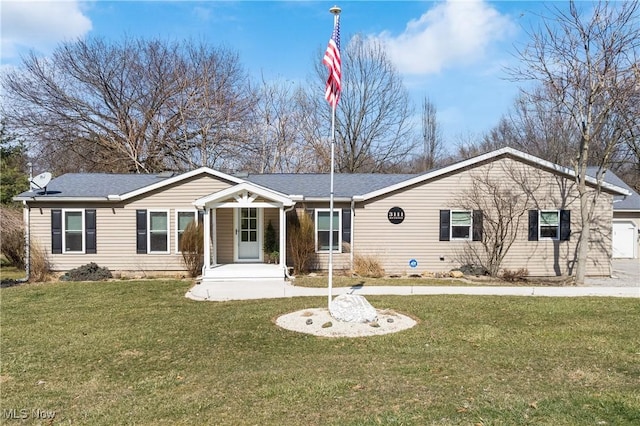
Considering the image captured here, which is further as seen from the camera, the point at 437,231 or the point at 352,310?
the point at 437,231

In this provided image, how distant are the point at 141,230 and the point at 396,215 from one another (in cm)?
841

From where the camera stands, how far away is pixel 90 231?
1459 cm

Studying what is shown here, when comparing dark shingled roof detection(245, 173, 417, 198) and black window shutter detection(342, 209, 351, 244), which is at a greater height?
dark shingled roof detection(245, 173, 417, 198)

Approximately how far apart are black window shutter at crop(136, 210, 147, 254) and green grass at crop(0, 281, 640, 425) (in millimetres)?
5267

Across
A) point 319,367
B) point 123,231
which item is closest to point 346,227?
point 123,231

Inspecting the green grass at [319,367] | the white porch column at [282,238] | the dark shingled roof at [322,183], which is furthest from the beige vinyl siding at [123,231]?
the green grass at [319,367]

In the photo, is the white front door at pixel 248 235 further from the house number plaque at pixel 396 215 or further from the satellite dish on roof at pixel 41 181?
the satellite dish on roof at pixel 41 181

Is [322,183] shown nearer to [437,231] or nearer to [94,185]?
[437,231]

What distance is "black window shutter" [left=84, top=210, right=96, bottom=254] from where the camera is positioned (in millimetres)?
14578

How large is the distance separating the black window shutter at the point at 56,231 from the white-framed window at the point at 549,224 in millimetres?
15685

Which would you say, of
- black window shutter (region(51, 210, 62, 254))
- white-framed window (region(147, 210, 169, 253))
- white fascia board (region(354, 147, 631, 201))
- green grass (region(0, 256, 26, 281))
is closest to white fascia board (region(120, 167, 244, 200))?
white-framed window (region(147, 210, 169, 253))

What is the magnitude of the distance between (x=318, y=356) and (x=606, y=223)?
13.1 m

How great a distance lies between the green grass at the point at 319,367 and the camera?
4.26 metres

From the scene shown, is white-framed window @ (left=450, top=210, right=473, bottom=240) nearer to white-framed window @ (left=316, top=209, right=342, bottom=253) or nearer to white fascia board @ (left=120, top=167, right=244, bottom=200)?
white-framed window @ (left=316, top=209, right=342, bottom=253)
